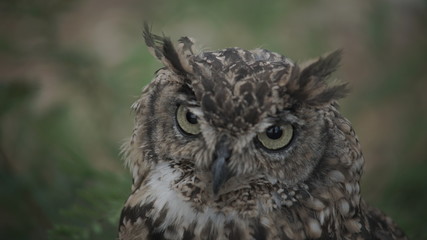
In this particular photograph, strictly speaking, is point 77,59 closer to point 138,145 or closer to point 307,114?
point 138,145

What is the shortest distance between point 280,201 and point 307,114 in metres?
0.34

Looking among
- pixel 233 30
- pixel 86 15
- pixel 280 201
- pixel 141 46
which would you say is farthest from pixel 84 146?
pixel 86 15

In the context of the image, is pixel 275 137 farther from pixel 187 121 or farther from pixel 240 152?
pixel 187 121

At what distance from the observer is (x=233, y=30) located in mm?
4684

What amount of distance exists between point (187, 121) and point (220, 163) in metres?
0.20

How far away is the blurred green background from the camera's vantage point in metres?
3.06

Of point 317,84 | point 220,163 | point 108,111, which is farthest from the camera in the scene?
point 108,111

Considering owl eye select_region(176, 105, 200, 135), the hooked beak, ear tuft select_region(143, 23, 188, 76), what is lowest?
A: the hooked beak

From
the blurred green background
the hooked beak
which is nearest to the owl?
the hooked beak

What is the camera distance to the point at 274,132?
202cm

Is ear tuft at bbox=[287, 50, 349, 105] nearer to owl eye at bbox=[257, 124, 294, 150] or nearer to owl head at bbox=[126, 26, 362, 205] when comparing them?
owl head at bbox=[126, 26, 362, 205]

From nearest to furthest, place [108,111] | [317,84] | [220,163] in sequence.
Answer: [220,163], [317,84], [108,111]

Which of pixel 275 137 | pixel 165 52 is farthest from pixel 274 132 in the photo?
pixel 165 52

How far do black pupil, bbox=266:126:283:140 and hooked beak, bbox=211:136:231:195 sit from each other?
15 centimetres
